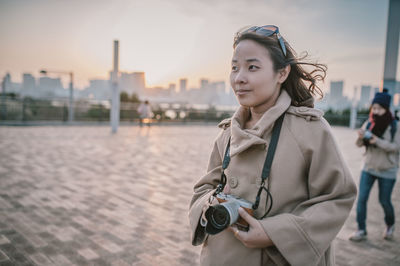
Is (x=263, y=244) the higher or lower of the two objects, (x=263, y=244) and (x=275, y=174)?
the lower

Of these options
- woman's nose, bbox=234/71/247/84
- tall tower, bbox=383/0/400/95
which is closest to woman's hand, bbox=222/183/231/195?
woman's nose, bbox=234/71/247/84

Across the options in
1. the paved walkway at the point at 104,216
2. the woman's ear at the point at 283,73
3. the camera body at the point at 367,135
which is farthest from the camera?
the camera body at the point at 367,135

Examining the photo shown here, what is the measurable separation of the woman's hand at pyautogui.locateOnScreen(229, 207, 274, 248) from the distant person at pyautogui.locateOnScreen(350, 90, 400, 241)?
313 centimetres

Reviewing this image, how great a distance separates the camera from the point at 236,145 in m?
1.45

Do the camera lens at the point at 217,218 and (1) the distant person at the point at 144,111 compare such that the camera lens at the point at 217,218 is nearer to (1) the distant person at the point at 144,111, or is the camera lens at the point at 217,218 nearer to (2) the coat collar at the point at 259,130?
(2) the coat collar at the point at 259,130

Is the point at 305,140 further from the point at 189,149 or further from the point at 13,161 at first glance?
the point at 189,149

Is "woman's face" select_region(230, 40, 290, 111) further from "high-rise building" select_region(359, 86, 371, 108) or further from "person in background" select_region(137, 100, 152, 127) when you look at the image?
"high-rise building" select_region(359, 86, 371, 108)

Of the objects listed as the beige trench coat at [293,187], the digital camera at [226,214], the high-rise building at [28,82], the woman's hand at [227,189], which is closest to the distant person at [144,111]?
the woman's hand at [227,189]

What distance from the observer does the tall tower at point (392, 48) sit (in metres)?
5.83

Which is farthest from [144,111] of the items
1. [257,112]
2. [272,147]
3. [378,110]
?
[272,147]

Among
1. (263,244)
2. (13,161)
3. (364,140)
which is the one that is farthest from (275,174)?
(13,161)

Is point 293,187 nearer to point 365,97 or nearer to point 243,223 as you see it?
point 243,223

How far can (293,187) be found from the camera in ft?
4.48

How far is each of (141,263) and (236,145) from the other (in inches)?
86.5
